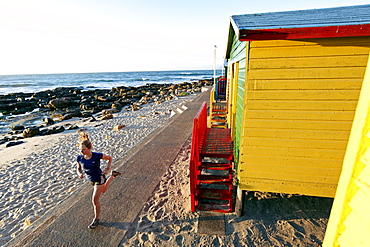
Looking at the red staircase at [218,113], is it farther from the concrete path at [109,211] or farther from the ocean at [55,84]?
the ocean at [55,84]

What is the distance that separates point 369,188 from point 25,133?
15130mm

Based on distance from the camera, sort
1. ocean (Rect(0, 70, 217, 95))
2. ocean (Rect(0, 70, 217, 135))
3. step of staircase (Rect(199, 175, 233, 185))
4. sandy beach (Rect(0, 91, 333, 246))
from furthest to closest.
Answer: ocean (Rect(0, 70, 217, 95)), ocean (Rect(0, 70, 217, 135)), step of staircase (Rect(199, 175, 233, 185)), sandy beach (Rect(0, 91, 333, 246))

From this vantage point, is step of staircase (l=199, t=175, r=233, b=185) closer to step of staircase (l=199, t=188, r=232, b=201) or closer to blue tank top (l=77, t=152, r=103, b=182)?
step of staircase (l=199, t=188, r=232, b=201)

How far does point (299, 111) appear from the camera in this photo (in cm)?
325

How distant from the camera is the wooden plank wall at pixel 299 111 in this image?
2986 millimetres

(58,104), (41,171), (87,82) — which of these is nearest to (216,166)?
(41,171)

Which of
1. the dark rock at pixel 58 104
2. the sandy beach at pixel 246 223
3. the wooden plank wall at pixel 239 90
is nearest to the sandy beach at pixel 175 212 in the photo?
the sandy beach at pixel 246 223

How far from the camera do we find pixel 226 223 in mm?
3707

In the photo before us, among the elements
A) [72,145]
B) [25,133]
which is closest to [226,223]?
[72,145]

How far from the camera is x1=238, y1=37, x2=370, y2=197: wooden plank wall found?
2.99 meters

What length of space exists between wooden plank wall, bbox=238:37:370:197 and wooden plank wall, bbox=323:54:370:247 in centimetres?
249

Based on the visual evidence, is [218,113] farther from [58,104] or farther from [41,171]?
[58,104]

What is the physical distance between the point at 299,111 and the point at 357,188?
8.69 feet

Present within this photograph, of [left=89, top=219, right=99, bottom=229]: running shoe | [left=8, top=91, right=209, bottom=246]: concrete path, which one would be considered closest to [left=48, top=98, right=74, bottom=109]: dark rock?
[left=8, top=91, right=209, bottom=246]: concrete path
